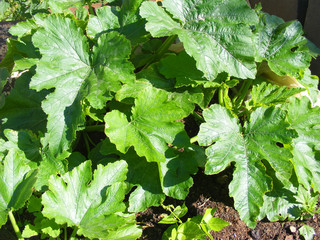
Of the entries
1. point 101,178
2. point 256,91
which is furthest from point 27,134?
point 256,91

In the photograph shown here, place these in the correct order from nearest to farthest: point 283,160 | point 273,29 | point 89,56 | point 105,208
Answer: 1. point 105,208
2. point 283,160
3. point 89,56
4. point 273,29

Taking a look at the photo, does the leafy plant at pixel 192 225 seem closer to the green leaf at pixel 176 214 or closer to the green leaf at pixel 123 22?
the green leaf at pixel 176 214

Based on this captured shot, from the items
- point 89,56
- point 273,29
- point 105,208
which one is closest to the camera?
point 105,208

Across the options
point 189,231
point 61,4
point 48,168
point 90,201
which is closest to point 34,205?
point 48,168

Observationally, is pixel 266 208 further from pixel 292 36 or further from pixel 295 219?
pixel 292 36

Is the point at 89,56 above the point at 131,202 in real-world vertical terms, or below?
above

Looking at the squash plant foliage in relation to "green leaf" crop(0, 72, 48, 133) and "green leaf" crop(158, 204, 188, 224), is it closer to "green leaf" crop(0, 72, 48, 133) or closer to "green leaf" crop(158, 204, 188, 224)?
"green leaf" crop(0, 72, 48, 133)

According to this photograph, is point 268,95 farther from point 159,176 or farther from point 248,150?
point 159,176

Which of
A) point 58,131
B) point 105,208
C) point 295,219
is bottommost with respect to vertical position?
point 295,219
